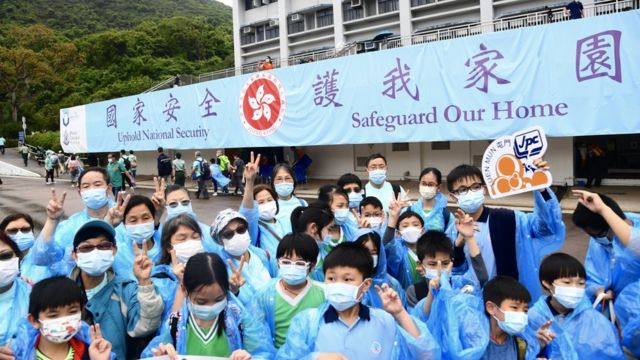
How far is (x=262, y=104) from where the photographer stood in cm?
1636

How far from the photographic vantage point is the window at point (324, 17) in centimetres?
2691

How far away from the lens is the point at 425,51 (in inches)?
485

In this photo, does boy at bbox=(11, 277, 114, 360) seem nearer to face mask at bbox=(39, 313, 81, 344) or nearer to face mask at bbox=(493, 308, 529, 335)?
face mask at bbox=(39, 313, 81, 344)

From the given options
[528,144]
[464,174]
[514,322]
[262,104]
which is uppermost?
[262,104]

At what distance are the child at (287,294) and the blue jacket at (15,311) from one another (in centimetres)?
138

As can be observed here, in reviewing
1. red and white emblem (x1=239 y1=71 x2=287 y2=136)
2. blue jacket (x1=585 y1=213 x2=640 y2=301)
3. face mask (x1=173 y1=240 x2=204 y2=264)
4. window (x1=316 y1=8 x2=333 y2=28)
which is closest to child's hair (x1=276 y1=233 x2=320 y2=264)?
face mask (x1=173 y1=240 x2=204 y2=264)

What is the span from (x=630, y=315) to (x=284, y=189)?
299cm

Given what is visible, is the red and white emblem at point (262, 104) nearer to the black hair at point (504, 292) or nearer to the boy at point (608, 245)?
the boy at point (608, 245)

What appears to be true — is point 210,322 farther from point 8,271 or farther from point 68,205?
point 68,205

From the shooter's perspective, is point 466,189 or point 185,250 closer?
point 185,250

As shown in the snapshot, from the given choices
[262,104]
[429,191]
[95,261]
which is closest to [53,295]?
[95,261]

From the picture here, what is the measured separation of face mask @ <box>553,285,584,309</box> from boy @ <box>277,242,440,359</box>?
0.96 m

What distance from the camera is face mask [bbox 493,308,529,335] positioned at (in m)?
2.53

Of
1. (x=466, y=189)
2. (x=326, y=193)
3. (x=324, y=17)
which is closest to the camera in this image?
(x=466, y=189)
